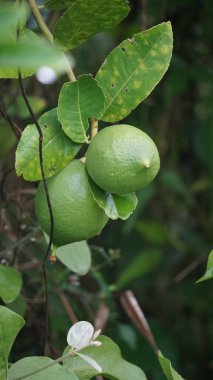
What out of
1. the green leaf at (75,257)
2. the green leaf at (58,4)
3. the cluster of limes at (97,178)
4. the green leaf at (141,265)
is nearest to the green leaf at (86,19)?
the green leaf at (58,4)

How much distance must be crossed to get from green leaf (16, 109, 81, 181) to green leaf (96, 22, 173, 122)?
0.19 ft

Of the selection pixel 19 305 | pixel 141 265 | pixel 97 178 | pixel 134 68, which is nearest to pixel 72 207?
pixel 97 178

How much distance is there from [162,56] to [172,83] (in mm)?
790

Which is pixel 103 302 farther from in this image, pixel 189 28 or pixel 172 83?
pixel 189 28

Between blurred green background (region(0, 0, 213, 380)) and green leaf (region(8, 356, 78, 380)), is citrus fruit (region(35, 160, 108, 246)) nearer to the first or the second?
green leaf (region(8, 356, 78, 380))

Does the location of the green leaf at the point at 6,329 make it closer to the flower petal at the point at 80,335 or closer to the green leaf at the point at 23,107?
the flower petal at the point at 80,335

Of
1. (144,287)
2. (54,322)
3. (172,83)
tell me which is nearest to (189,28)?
(172,83)

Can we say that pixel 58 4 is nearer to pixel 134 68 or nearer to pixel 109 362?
pixel 134 68

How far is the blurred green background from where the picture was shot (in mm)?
1105

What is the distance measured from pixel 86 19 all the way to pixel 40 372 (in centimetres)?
37

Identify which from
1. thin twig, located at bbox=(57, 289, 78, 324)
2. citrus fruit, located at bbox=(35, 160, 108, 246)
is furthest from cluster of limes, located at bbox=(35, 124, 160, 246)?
thin twig, located at bbox=(57, 289, 78, 324)

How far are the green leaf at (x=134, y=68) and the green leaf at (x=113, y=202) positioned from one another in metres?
0.09

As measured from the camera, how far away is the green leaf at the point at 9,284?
0.72 m

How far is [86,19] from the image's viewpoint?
652 mm
